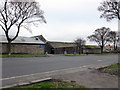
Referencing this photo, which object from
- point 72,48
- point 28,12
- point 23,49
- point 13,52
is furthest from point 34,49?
point 72,48

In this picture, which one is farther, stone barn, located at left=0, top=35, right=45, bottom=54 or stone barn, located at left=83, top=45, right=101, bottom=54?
stone barn, located at left=83, top=45, right=101, bottom=54

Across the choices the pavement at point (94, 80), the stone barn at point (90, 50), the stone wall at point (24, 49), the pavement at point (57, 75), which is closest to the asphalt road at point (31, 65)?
the pavement at point (57, 75)

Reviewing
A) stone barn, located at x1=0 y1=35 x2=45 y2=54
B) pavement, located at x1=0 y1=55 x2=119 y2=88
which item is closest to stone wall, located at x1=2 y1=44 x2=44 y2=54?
stone barn, located at x1=0 y1=35 x2=45 y2=54

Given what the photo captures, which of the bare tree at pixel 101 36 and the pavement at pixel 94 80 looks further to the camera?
the bare tree at pixel 101 36

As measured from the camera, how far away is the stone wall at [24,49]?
27.1m

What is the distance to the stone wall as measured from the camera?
27131 millimetres

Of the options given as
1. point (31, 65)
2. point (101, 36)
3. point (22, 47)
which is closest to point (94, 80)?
point (31, 65)

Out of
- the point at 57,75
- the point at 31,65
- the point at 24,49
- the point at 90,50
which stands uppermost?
the point at 24,49

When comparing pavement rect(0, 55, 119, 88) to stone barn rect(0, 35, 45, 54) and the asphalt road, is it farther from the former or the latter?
stone barn rect(0, 35, 45, 54)

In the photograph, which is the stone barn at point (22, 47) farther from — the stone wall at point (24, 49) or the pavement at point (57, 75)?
the pavement at point (57, 75)

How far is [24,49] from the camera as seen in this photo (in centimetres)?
2947

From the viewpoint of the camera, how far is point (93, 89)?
4.00m

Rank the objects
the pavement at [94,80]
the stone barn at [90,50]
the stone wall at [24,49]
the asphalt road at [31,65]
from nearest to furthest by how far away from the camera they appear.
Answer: the pavement at [94,80] → the asphalt road at [31,65] → the stone wall at [24,49] → the stone barn at [90,50]

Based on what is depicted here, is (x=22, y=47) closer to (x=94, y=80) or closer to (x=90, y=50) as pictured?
(x=94, y=80)
